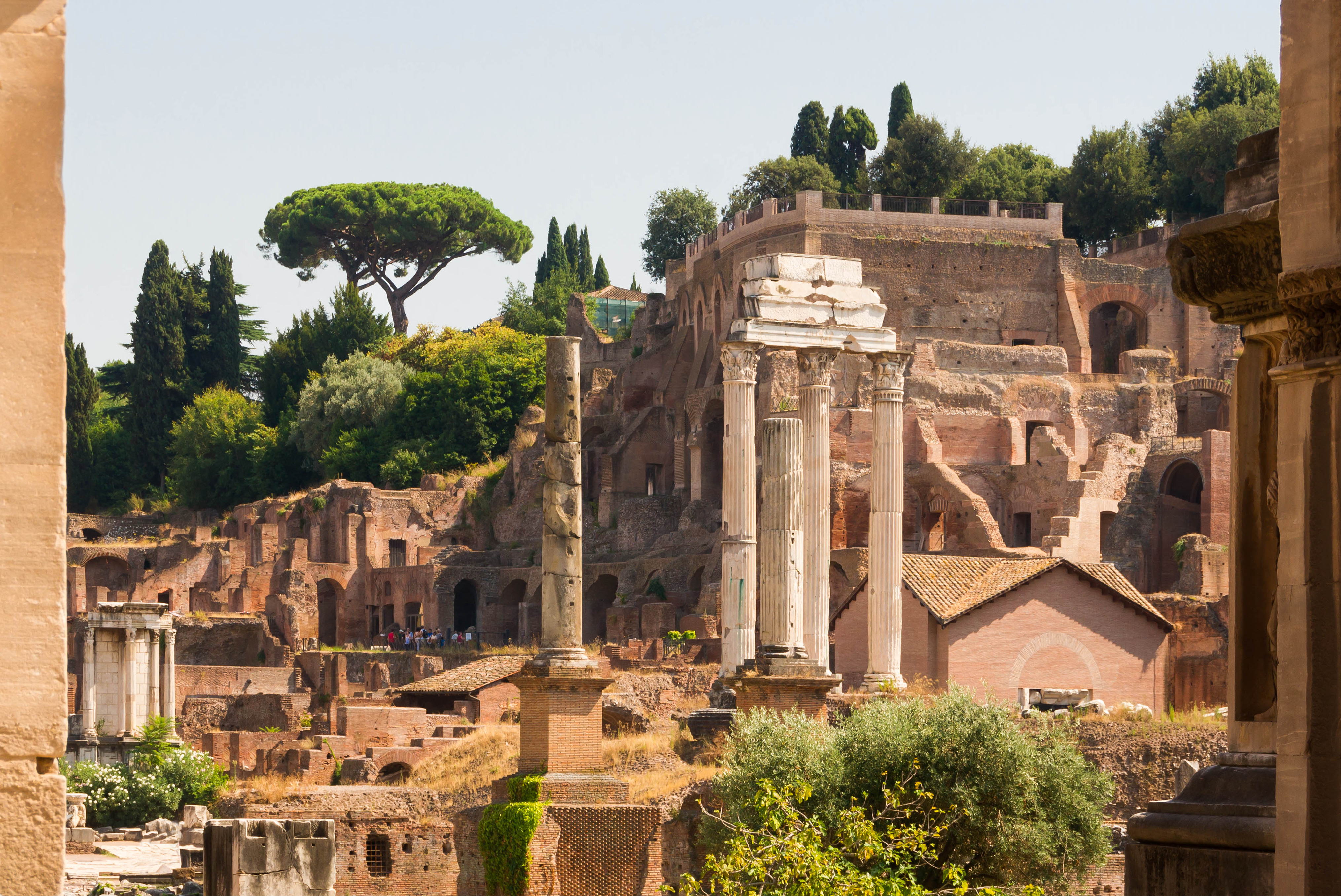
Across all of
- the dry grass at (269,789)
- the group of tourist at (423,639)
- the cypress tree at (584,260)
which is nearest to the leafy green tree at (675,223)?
the cypress tree at (584,260)

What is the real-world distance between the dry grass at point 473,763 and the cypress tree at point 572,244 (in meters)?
61.3

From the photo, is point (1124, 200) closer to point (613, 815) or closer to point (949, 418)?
point (949, 418)

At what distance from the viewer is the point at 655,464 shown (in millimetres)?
65000

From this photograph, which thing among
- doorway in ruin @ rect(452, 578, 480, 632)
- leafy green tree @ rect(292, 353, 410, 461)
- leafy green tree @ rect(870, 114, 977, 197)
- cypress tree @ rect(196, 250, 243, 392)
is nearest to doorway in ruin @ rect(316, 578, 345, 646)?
doorway in ruin @ rect(452, 578, 480, 632)

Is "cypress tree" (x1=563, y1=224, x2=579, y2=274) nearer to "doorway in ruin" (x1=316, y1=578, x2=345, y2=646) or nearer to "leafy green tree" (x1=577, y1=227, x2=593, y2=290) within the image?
"leafy green tree" (x1=577, y1=227, x2=593, y2=290)

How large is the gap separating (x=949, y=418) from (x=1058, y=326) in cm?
975

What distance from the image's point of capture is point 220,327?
82.9 metres

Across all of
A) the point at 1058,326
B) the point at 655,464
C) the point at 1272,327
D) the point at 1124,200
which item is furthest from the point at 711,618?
the point at 1272,327

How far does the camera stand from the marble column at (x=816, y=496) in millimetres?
28812

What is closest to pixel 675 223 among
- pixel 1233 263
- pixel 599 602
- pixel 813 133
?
pixel 813 133

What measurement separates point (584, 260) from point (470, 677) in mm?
55707

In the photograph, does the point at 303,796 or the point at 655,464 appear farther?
the point at 655,464

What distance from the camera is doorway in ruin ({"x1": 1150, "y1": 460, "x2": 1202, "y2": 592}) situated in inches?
2034

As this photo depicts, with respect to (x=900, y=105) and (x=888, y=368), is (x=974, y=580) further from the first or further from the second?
(x=900, y=105)
